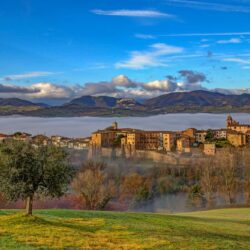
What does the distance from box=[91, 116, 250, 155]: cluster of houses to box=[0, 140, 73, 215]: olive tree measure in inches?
4633

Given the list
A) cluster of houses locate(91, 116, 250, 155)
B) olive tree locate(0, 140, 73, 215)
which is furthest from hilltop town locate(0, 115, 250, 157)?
olive tree locate(0, 140, 73, 215)

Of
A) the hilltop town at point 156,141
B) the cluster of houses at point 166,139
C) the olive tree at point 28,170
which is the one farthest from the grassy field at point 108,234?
the cluster of houses at point 166,139

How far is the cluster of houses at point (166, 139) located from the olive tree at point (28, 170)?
118 meters

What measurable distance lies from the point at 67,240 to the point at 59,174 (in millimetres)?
6397

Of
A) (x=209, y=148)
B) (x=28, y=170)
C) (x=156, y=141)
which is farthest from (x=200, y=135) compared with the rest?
(x=28, y=170)

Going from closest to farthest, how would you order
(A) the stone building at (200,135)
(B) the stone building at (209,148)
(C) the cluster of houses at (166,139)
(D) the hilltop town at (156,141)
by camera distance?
1. (B) the stone building at (209,148)
2. (D) the hilltop town at (156,141)
3. (C) the cluster of houses at (166,139)
4. (A) the stone building at (200,135)

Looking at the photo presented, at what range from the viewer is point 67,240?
853 inches

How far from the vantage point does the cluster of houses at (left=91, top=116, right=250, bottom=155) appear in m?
147

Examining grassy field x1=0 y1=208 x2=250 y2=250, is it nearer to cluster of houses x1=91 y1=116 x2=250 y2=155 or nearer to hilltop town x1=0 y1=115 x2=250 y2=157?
hilltop town x1=0 y1=115 x2=250 y2=157

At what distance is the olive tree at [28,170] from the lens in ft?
85.5

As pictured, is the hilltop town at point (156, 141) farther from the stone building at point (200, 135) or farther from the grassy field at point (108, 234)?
the grassy field at point (108, 234)

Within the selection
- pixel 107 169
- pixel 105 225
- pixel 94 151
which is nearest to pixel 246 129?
pixel 94 151

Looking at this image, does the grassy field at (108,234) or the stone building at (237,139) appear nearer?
the grassy field at (108,234)

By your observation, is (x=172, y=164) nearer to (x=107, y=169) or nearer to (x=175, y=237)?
(x=107, y=169)
